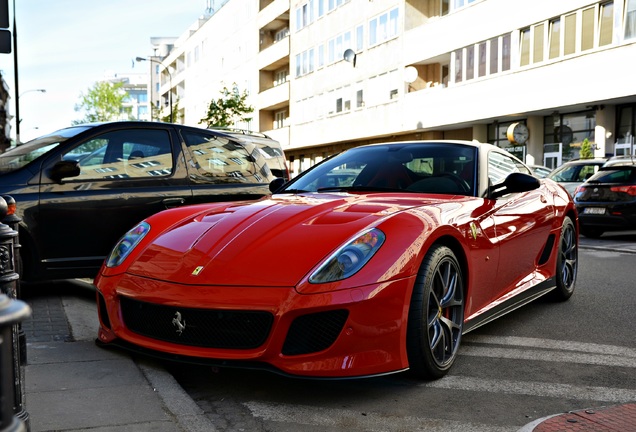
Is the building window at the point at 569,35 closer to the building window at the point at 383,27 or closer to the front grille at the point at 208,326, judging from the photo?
the building window at the point at 383,27

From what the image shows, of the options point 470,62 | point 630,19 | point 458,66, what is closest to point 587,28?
point 630,19

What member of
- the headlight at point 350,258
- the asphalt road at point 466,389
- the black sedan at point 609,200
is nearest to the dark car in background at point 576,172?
the black sedan at point 609,200

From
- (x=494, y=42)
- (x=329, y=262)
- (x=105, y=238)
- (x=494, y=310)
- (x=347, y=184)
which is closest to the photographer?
(x=329, y=262)

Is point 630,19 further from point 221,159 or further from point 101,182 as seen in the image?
point 101,182

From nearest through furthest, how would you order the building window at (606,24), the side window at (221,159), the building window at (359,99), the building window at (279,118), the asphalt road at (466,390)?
the asphalt road at (466,390), the side window at (221,159), the building window at (606,24), the building window at (359,99), the building window at (279,118)

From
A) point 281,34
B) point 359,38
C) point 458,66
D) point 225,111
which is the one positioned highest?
point 281,34

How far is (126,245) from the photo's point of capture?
4504 mm

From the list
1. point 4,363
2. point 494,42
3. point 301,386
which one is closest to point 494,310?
point 301,386

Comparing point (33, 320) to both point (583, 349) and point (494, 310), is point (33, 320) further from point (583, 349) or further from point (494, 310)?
point (583, 349)

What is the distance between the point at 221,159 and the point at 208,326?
12.1 feet

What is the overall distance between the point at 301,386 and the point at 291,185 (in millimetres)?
1948

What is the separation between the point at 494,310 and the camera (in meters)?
4.89

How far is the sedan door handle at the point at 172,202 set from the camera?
6.64 metres

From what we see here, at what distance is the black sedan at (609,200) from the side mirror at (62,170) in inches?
418
